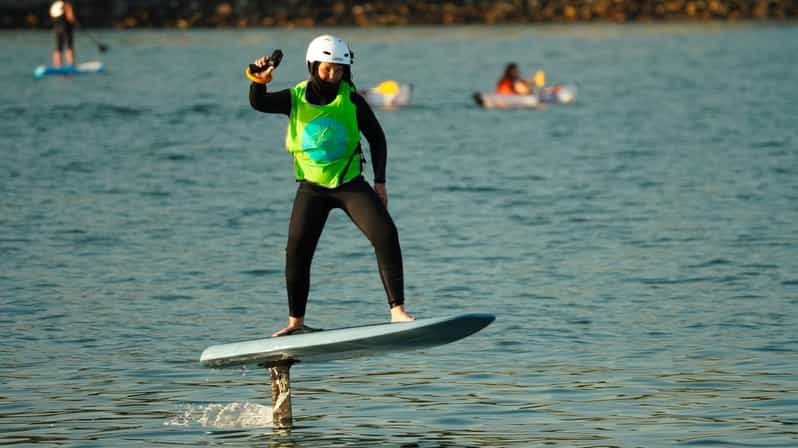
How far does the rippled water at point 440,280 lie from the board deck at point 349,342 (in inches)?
27.8

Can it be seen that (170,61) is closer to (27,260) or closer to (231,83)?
(231,83)

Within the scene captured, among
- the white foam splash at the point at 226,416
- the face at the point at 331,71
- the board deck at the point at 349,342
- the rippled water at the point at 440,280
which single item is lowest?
the rippled water at the point at 440,280

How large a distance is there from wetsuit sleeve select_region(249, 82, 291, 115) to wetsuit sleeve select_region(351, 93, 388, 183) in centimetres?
→ 48

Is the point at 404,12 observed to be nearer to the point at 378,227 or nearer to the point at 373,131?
the point at 373,131

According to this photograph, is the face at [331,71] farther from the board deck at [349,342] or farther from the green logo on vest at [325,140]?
the board deck at [349,342]

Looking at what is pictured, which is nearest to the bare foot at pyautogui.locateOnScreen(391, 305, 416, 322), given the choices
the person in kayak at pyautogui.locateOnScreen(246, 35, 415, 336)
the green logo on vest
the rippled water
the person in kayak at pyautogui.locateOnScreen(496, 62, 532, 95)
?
the person in kayak at pyautogui.locateOnScreen(246, 35, 415, 336)

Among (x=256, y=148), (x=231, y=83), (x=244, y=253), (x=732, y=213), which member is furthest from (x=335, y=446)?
(x=231, y=83)

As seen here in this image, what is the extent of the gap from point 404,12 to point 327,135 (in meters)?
111

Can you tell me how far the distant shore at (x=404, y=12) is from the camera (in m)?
119

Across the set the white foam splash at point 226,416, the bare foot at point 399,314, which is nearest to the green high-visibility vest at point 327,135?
the bare foot at point 399,314

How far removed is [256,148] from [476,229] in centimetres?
1535

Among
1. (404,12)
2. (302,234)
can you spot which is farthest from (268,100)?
(404,12)

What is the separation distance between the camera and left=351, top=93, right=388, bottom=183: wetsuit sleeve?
11.6 metres

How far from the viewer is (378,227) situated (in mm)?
11469
